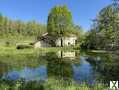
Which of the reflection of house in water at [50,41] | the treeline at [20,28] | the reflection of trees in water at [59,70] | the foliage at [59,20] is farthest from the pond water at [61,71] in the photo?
the treeline at [20,28]

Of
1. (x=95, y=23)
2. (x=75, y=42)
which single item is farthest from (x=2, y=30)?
(x=95, y=23)

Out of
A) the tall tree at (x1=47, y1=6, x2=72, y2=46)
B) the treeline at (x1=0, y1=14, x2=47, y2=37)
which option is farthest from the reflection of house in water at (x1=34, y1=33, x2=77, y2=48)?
the treeline at (x1=0, y1=14, x2=47, y2=37)

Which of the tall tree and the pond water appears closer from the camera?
the pond water

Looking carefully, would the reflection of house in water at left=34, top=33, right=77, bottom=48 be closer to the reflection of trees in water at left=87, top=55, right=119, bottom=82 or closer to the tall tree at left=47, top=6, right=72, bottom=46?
the tall tree at left=47, top=6, right=72, bottom=46

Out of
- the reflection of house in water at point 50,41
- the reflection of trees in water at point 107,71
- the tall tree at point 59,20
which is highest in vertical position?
the tall tree at point 59,20

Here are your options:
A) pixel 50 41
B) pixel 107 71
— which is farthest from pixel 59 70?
pixel 50 41

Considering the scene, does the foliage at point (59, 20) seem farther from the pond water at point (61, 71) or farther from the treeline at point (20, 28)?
the treeline at point (20, 28)

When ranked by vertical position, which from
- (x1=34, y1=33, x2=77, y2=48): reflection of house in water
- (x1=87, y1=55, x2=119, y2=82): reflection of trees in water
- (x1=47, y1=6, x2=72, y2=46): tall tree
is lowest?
(x1=87, y1=55, x2=119, y2=82): reflection of trees in water

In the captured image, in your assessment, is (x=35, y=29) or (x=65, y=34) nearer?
(x=65, y=34)

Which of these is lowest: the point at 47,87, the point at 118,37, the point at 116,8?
the point at 47,87

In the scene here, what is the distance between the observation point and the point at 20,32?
404 feet

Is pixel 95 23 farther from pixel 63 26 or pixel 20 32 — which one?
pixel 20 32

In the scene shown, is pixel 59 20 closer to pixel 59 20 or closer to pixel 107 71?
pixel 59 20

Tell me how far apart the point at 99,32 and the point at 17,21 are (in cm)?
7838
